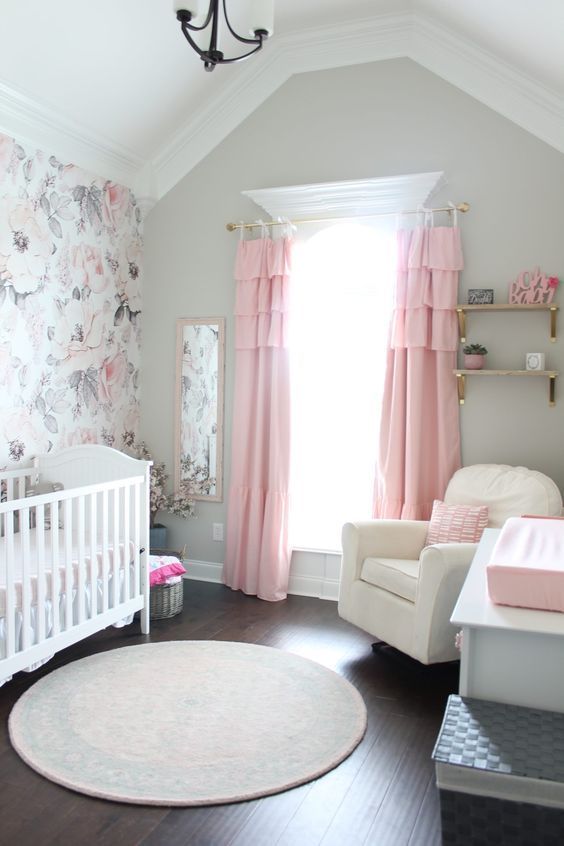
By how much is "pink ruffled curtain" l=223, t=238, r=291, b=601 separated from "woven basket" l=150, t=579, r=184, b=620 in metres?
0.56

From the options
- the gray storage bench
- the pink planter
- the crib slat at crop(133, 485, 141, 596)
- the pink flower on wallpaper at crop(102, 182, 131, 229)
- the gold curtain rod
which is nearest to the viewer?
A: the gray storage bench

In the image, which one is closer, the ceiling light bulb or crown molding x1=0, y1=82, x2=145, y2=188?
the ceiling light bulb

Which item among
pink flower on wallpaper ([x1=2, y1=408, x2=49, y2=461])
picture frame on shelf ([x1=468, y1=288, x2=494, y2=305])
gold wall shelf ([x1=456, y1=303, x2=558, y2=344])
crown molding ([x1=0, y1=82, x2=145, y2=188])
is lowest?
pink flower on wallpaper ([x1=2, y1=408, x2=49, y2=461])

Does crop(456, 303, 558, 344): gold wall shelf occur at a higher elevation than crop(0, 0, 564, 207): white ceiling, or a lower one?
lower

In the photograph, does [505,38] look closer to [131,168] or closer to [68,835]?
[131,168]

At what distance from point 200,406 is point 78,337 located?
838mm

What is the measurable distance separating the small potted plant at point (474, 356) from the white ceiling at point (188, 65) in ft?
3.47

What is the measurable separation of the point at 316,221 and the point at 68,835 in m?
3.19

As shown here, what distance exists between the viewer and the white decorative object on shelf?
139 inches

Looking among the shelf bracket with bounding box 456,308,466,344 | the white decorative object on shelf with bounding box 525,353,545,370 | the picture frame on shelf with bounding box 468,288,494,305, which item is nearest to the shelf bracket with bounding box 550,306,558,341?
the white decorative object on shelf with bounding box 525,353,545,370

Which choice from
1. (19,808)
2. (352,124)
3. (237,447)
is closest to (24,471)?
(237,447)

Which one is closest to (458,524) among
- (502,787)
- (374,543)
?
(374,543)

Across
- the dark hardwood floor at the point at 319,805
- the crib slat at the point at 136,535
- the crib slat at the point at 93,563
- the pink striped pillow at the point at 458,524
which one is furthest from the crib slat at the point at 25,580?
the pink striped pillow at the point at 458,524

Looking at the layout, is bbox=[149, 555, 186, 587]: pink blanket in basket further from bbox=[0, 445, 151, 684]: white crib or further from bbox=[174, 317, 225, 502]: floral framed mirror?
bbox=[174, 317, 225, 502]: floral framed mirror
